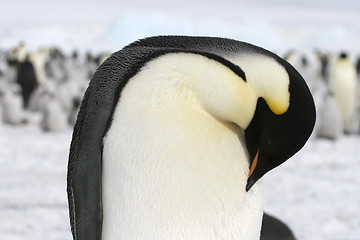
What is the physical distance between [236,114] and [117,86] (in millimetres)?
358

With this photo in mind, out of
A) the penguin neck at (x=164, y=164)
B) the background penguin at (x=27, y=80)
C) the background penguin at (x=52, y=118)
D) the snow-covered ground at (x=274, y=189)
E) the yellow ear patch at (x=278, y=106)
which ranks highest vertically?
the yellow ear patch at (x=278, y=106)

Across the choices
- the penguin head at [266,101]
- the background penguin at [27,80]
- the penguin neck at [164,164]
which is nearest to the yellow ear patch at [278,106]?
the penguin head at [266,101]

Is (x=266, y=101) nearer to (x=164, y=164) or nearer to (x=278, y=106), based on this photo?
(x=278, y=106)

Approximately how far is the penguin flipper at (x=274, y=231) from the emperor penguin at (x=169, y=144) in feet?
3.65

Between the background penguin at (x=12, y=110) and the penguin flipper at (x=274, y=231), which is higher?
the penguin flipper at (x=274, y=231)

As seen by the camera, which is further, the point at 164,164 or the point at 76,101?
the point at 76,101

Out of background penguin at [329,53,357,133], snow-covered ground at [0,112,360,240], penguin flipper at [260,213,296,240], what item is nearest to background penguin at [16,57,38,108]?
snow-covered ground at [0,112,360,240]

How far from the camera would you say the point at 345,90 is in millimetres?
8547

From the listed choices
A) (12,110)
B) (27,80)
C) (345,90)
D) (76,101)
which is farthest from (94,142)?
(27,80)

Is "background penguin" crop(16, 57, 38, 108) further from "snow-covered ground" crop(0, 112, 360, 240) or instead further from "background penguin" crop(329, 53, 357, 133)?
"background penguin" crop(329, 53, 357, 133)

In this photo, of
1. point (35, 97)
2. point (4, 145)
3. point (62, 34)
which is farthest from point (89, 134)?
point (62, 34)

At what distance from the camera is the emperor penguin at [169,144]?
1633 millimetres

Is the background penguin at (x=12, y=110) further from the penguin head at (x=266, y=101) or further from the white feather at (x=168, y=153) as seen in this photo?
the penguin head at (x=266, y=101)

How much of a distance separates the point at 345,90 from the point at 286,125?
731 centimetres
